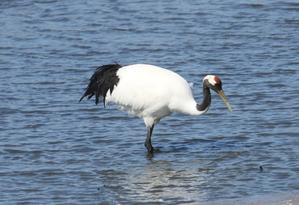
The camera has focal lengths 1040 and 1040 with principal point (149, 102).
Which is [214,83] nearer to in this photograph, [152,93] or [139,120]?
[152,93]

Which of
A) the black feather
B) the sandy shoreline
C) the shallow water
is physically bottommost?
the shallow water

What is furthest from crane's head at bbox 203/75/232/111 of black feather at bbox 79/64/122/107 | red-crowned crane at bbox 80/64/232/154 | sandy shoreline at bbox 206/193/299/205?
sandy shoreline at bbox 206/193/299/205

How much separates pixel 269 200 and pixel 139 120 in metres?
3.29

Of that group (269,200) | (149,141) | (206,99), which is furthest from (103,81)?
(269,200)

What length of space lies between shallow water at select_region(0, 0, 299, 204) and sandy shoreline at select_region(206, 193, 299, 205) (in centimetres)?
A: 14

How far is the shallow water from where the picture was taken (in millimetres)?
8680

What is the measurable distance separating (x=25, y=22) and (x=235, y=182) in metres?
7.42

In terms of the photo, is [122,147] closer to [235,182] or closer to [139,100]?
[139,100]

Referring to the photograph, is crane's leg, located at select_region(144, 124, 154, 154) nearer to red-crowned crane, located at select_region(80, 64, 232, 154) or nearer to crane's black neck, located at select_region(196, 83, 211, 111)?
red-crowned crane, located at select_region(80, 64, 232, 154)

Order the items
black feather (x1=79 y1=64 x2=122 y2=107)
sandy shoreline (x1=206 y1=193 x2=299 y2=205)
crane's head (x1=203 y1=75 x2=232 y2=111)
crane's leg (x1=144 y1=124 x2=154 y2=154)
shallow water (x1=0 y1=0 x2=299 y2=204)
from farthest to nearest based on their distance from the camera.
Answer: black feather (x1=79 y1=64 x2=122 y2=107)
crane's head (x1=203 y1=75 x2=232 y2=111)
crane's leg (x1=144 y1=124 x2=154 y2=154)
shallow water (x1=0 y1=0 x2=299 y2=204)
sandy shoreline (x1=206 y1=193 x2=299 y2=205)

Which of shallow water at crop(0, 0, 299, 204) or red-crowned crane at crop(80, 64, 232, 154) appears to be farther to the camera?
red-crowned crane at crop(80, 64, 232, 154)

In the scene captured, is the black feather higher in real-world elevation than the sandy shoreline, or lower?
higher

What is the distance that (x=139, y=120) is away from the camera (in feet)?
35.9

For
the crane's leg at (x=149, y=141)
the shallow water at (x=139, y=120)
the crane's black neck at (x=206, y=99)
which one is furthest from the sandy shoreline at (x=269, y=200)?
the crane's black neck at (x=206, y=99)
